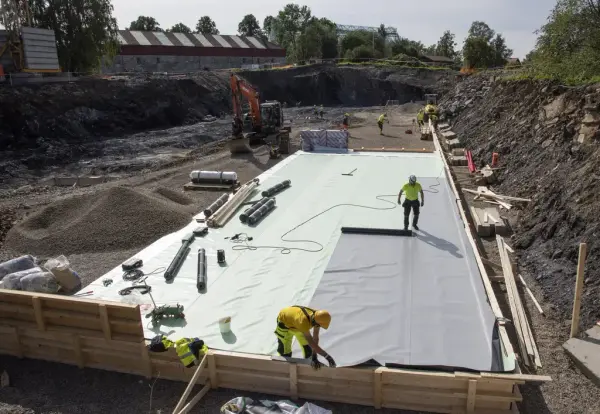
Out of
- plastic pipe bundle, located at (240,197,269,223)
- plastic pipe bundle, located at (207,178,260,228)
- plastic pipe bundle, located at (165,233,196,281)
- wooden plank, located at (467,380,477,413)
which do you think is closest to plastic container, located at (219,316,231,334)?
plastic pipe bundle, located at (165,233,196,281)

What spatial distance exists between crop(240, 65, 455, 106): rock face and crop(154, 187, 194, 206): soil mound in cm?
4314

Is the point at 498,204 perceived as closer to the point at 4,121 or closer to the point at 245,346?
the point at 245,346

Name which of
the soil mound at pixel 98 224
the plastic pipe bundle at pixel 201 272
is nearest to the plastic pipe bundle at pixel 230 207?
the soil mound at pixel 98 224

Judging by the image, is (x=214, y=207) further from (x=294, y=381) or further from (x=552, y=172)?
(x=552, y=172)

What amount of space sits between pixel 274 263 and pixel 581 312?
6.31 m

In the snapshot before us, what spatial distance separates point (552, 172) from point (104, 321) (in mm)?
13262

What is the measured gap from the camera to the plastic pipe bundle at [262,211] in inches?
527

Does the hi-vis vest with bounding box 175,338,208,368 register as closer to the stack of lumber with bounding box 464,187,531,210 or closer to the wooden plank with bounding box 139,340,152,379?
the wooden plank with bounding box 139,340,152,379

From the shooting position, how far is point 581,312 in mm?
8305

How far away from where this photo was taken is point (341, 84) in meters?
60.8

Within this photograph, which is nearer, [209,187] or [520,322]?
[520,322]

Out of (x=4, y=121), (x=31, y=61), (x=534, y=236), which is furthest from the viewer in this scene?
(x=31, y=61)

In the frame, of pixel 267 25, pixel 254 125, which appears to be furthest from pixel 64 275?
pixel 267 25

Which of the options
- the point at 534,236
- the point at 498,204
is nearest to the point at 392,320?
the point at 534,236
